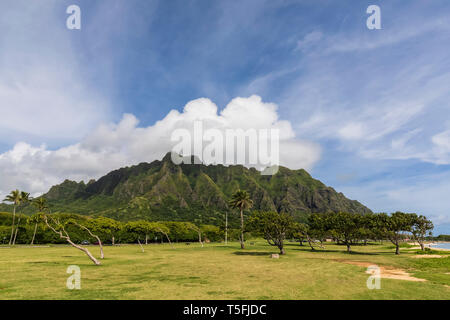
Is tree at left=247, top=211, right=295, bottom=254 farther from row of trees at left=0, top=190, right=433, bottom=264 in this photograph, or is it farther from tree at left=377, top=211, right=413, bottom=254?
tree at left=377, top=211, right=413, bottom=254

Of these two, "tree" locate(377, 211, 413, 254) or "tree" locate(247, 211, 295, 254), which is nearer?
"tree" locate(247, 211, 295, 254)

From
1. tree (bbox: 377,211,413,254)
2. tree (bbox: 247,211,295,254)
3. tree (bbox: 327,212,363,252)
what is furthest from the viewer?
tree (bbox: 327,212,363,252)

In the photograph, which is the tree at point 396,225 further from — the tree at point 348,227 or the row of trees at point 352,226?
the tree at point 348,227

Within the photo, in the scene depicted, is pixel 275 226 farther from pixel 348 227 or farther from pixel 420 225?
pixel 420 225

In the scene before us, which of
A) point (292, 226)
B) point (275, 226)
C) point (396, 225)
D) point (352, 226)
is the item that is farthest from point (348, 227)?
point (275, 226)

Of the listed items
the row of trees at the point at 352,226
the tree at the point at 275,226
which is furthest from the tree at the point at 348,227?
the tree at the point at 275,226

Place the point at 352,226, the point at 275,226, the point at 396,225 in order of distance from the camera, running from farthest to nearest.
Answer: the point at 352,226
the point at 396,225
the point at 275,226

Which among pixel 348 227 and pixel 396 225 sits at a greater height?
pixel 396 225

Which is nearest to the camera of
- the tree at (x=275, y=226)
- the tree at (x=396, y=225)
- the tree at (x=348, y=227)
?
the tree at (x=275, y=226)

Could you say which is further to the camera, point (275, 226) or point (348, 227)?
point (348, 227)

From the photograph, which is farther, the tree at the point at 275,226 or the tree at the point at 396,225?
the tree at the point at 396,225

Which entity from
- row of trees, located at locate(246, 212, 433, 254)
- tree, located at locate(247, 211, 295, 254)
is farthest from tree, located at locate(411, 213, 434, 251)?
tree, located at locate(247, 211, 295, 254)
